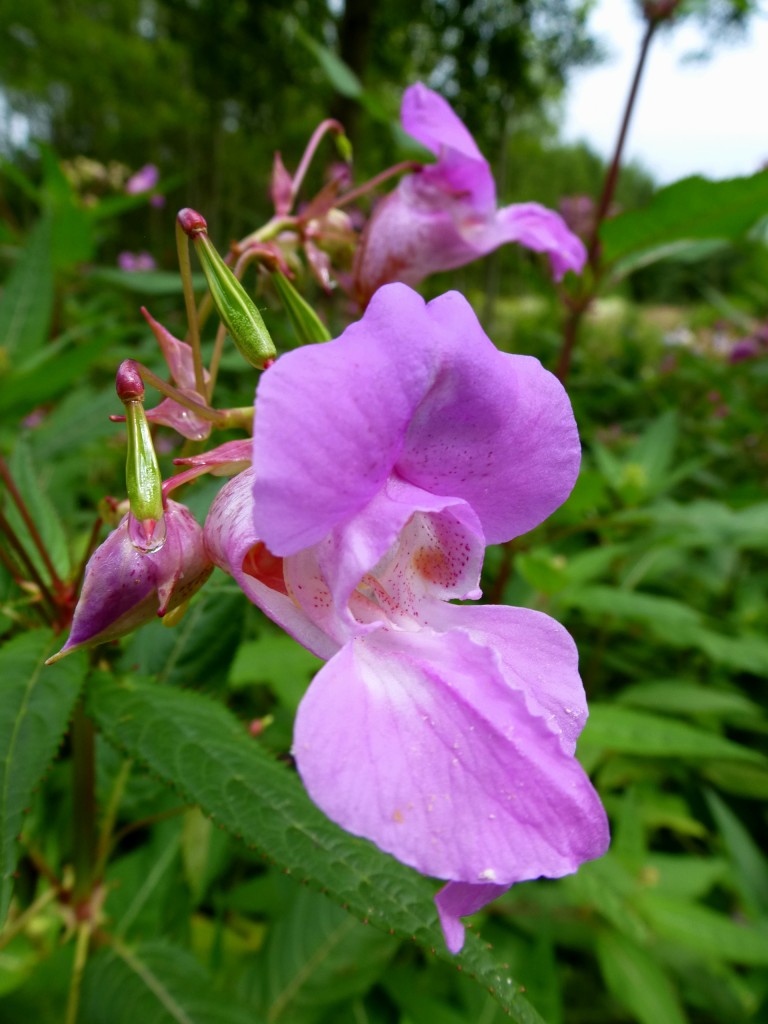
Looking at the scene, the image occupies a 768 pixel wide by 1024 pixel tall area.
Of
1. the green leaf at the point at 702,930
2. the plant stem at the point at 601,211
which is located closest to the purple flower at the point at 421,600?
the plant stem at the point at 601,211

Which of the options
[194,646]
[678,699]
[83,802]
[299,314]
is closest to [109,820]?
[83,802]

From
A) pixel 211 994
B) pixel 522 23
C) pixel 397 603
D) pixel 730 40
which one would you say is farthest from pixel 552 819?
pixel 522 23

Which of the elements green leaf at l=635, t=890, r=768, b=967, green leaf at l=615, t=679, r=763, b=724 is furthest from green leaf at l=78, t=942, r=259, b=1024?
green leaf at l=615, t=679, r=763, b=724

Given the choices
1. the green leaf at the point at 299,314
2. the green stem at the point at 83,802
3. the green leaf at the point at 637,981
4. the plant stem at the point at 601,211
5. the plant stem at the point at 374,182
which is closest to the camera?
the green leaf at the point at 299,314

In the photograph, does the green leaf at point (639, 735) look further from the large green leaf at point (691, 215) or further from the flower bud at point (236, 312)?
the flower bud at point (236, 312)

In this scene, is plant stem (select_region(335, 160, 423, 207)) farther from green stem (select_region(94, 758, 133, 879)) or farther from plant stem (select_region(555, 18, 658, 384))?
green stem (select_region(94, 758, 133, 879))
